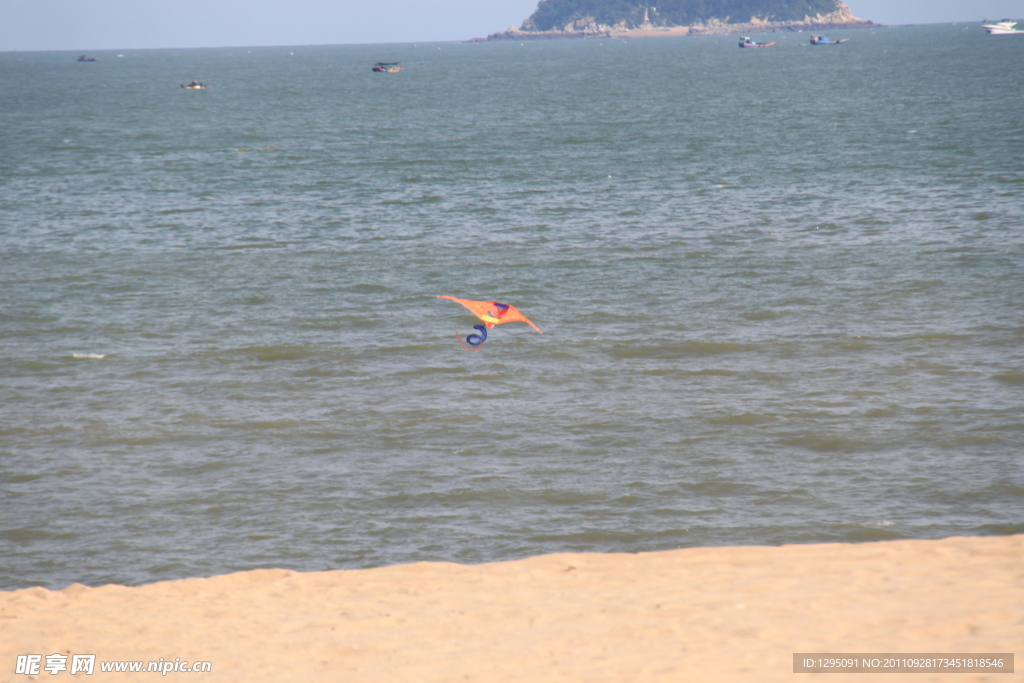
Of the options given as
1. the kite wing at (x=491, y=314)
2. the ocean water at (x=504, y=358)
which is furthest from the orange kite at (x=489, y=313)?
the ocean water at (x=504, y=358)

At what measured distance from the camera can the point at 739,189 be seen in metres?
36.8

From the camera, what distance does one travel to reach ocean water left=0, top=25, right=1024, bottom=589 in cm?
1267

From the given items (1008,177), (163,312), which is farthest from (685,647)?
(1008,177)

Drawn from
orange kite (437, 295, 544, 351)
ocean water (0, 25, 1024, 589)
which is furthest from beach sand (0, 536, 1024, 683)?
orange kite (437, 295, 544, 351)

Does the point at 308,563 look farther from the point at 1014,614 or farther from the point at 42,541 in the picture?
the point at 1014,614

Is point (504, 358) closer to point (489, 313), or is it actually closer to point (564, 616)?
point (489, 313)

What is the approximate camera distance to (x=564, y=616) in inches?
346

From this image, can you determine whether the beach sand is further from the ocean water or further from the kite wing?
the kite wing

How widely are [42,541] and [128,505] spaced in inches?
49.6

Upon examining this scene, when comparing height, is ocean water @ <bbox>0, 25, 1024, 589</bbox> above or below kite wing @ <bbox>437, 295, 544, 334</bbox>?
below

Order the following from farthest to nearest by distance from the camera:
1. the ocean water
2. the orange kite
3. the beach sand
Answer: the orange kite
the ocean water
the beach sand

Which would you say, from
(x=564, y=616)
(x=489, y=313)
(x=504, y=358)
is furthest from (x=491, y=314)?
(x=564, y=616)

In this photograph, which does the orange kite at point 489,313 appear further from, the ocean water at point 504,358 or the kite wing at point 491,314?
the ocean water at point 504,358

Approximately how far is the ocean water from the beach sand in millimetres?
1458
